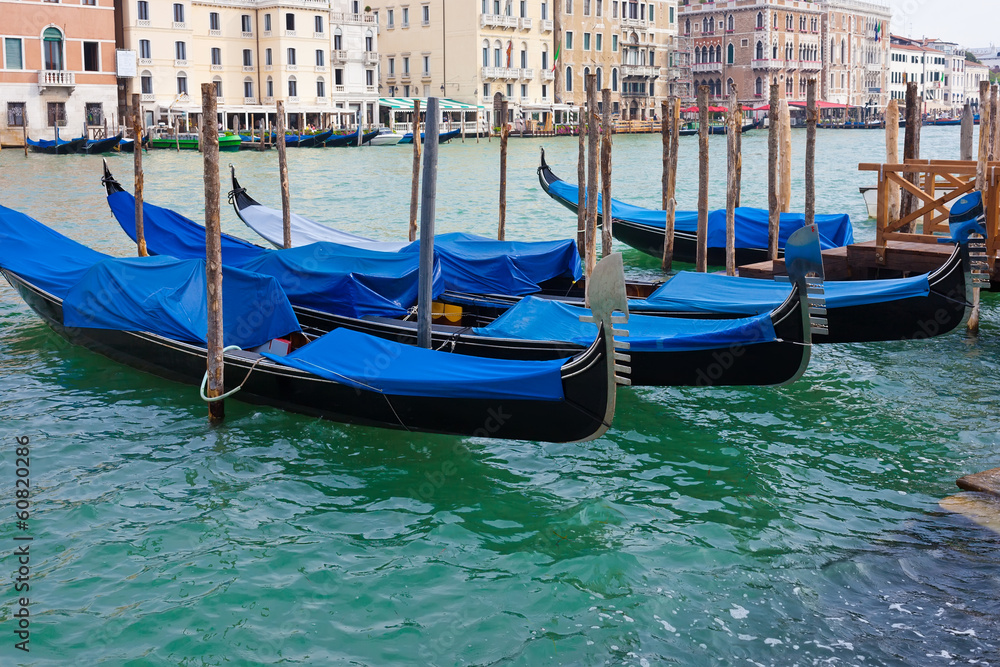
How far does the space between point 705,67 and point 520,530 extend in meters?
54.0

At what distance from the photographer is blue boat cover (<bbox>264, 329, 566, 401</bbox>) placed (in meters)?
4.29

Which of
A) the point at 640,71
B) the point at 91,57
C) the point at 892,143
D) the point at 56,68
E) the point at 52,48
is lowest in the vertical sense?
the point at 892,143

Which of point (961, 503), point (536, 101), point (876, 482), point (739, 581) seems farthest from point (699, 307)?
point (536, 101)

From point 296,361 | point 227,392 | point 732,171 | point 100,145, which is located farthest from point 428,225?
point 100,145

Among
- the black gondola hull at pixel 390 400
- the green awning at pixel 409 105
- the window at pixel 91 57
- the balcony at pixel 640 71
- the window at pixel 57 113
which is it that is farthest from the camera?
the balcony at pixel 640 71

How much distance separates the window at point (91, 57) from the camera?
30.7m

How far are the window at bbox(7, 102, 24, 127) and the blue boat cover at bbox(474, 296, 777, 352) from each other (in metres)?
28.4

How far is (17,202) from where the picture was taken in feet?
54.1

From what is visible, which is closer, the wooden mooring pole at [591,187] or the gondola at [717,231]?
the wooden mooring pole at [591,187]

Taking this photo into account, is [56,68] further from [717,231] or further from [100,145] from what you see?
[717,231]

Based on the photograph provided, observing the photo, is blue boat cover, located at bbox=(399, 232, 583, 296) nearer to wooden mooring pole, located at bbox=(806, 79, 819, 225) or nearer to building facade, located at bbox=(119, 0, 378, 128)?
wooden mooring pole, located at bbox=(806, 79, 819, 225)

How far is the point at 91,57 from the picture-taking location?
30.9 meters

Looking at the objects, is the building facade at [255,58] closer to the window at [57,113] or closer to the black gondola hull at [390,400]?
the window at [57,113]

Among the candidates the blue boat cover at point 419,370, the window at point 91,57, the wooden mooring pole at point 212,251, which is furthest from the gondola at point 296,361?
the window at point 91,57
